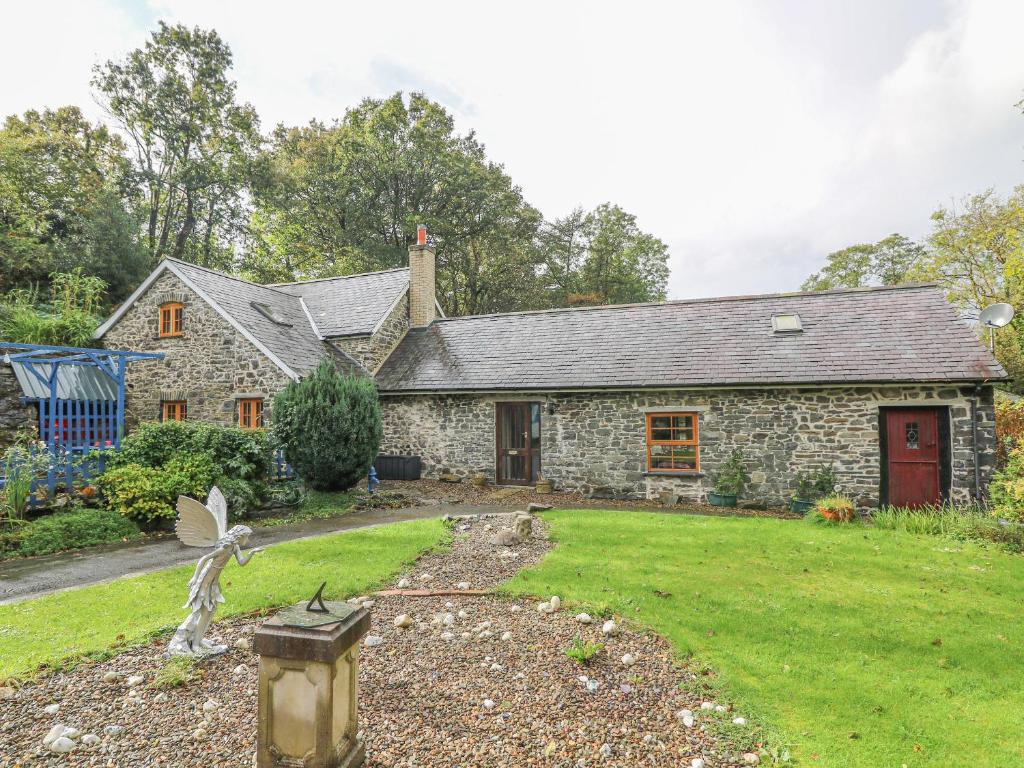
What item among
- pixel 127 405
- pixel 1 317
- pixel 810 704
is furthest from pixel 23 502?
pixel 810 704

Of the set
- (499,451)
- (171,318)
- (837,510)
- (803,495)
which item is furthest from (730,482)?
(171,318)

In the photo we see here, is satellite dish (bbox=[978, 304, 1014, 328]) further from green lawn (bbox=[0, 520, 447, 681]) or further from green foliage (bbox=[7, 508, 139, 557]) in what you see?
green foliage (bbox=[7, 508, 139, 557])

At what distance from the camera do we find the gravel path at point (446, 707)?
124 inches

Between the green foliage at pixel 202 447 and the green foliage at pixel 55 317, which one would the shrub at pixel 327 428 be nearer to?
the green foliage at pixel 202 447

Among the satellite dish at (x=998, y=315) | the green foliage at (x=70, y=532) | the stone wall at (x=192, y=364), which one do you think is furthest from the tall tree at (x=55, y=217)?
the satellite dish at (x=998, y=315)

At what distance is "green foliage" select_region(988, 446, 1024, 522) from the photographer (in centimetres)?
860

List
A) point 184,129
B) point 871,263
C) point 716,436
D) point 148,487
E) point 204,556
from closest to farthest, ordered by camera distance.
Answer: point 204,556, point 148,487, point 716,436, point 184,129, point 871,263

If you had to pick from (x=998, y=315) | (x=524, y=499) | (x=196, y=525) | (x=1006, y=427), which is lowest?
(x=524, y=499)

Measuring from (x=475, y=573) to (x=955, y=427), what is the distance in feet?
34.1

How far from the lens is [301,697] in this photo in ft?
Answer: 9.36

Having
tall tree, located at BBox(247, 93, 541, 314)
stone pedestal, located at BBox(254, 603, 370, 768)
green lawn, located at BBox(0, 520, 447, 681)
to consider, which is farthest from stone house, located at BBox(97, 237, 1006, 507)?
tall tree, located at BBox(247, 93, 541, 314)

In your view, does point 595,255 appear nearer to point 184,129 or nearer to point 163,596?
point 184,129

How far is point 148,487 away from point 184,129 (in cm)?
2555

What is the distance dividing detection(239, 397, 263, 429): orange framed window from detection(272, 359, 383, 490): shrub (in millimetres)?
2377
